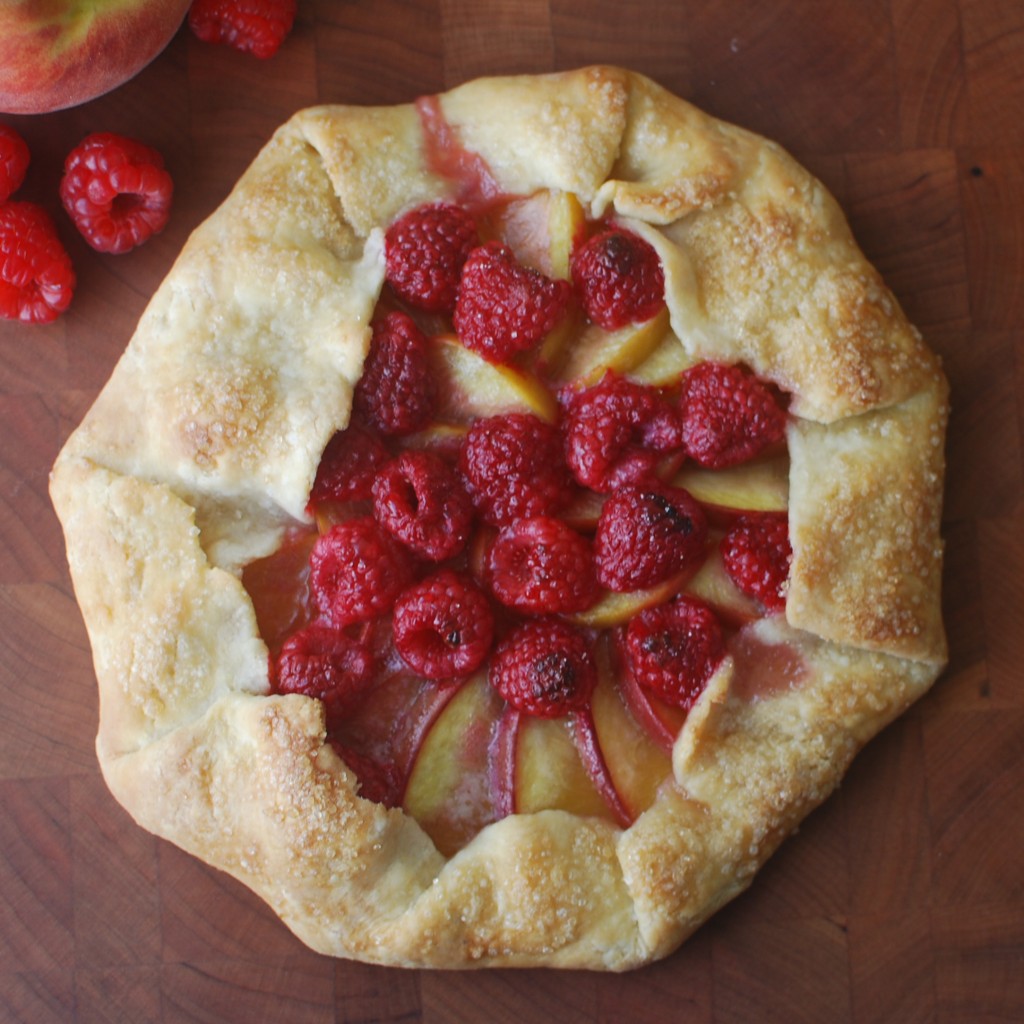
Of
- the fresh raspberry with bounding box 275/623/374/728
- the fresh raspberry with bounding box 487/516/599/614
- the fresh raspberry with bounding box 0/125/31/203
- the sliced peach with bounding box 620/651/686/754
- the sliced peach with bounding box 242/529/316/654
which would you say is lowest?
the sliced peach with bounding box 620/651/686/754

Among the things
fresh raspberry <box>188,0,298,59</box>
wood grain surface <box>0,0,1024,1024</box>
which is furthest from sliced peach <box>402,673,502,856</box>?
fresh raspberry <box>188,0,298,59</box>

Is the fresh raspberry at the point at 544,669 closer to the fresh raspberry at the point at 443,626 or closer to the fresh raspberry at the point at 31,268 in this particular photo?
the fresh raspberry at the point at 443,626

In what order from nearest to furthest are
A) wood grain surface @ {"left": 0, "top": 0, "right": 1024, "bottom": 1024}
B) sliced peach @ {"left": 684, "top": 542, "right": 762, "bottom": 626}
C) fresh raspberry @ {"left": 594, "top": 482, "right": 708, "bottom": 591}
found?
fresh raspberry @ {"left": 594, "top": 482, "right": 708, "bottom": 591} → sliced peach @ {"left": 684, "top": 542, "right": 762, "bottom": 626} → wood grain surface @ {"left": 0, "top": 0, "right": 1024, "bottom": 1024}

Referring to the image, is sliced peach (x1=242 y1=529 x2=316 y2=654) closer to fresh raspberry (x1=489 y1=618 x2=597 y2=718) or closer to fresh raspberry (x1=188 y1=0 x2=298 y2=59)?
fresh raspberry (x1=489 y1=618 x2=597 y2=718)

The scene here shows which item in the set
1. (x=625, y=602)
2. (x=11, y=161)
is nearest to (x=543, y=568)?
(x=625, y=602)

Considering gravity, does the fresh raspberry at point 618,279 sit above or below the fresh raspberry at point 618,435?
above

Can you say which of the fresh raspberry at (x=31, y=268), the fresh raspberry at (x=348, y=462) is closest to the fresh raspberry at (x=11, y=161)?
the fresh raspberry at (x=31, y=268)

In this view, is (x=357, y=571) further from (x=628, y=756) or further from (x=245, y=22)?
(x=245, y=22)
